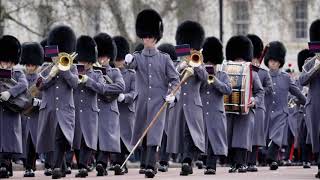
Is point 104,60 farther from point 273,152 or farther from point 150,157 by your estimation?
point 273,152

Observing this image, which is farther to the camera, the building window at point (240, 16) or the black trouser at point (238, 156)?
the building window at point (240, 16)

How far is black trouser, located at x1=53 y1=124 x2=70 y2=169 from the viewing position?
1981 cm

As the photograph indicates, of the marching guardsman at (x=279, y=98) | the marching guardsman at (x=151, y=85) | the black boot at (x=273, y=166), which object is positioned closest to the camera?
the marching guardsman at (x=151, y=85)

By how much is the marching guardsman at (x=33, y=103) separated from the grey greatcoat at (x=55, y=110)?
1018 mm

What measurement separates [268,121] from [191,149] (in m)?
4.66

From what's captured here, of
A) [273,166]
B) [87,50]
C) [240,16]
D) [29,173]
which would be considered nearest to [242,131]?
[273,166]

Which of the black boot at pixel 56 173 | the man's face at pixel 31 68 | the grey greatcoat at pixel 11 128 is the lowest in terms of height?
the black boot at pixel 56 173

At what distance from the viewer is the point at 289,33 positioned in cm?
5681

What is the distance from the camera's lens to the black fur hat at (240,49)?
22906 mm

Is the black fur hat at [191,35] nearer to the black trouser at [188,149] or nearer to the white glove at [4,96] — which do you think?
the black trouser at [188,149]

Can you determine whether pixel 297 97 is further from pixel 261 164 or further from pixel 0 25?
pixel 0 25

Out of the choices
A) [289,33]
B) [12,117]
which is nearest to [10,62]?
[12,117]

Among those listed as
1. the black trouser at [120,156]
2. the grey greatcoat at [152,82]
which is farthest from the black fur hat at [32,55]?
the grey greatcoat at [152,82]

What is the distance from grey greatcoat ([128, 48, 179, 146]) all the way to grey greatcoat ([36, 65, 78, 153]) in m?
0.88
